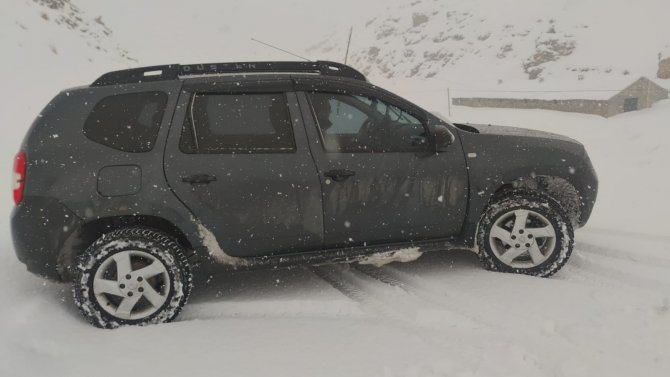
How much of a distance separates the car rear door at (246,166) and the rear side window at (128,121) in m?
0.14

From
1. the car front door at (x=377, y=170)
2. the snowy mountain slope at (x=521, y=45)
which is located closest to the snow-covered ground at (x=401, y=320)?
the car front door at (x=377, y=170)

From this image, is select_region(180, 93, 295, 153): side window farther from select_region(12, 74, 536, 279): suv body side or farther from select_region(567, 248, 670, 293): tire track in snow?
select_region(567, 248, 670, 293): tire track in snow

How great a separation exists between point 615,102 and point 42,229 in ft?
118

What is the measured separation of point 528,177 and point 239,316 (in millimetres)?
2544

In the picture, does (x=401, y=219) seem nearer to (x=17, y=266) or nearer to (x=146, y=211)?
(x=146, y=211)

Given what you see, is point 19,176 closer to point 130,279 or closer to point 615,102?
point 130,279

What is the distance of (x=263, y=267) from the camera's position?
373 cm

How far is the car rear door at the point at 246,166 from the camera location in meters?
3.54

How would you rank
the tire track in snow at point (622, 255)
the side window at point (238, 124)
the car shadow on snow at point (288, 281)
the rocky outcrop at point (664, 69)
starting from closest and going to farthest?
the side window at point (238, 124) < the car shadow on snow at point (288, 281) < the tire track in snow at point (622, 255) < the rocky outcrop at point (664, 69)

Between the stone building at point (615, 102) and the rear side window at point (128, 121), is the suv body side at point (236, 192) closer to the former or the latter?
the rear side window at point (128, 121)

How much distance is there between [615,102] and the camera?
107 feet

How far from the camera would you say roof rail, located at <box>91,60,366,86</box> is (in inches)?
145

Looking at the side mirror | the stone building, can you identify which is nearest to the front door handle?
the side mirror

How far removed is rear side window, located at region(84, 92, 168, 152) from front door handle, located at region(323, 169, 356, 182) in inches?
48.7
